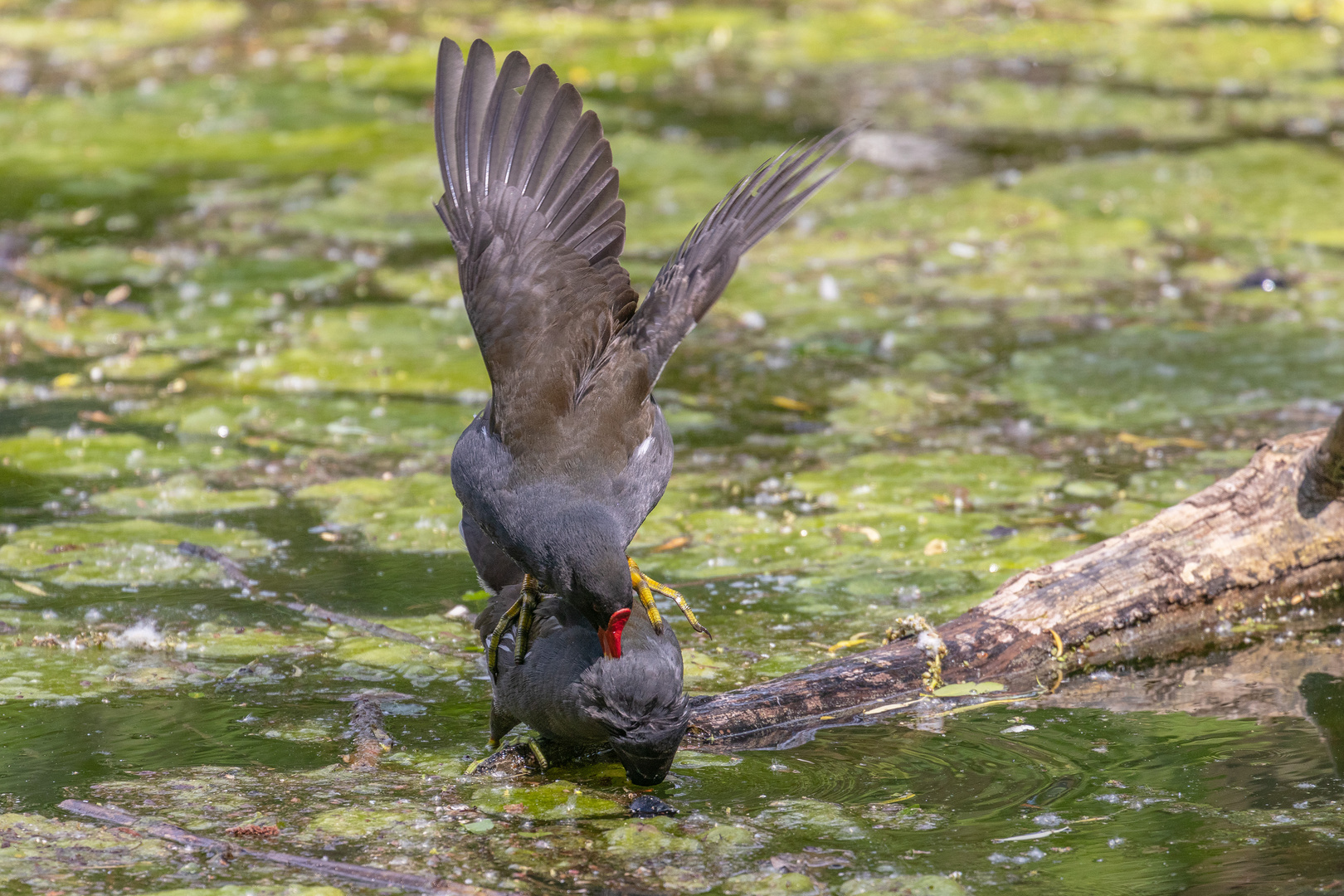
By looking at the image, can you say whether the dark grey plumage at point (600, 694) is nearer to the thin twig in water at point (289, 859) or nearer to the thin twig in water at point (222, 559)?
the thin twig in water at point (289, 859)

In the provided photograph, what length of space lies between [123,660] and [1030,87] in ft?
30.5

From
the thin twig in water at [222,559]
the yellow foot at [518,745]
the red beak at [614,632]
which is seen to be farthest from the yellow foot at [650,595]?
the thin twig in water at [222,559]

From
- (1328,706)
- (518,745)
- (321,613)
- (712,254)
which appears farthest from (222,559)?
(1328,706)

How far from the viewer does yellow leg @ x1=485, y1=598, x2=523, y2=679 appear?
3.59 metres

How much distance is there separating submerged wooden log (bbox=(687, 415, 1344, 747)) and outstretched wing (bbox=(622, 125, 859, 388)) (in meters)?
Result: 1.03

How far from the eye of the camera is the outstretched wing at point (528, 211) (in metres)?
4.04

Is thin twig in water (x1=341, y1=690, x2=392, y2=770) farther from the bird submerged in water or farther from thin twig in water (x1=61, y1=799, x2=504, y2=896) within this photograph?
thin twig in water (x1=61, y1=799, x2=504, y2=896)

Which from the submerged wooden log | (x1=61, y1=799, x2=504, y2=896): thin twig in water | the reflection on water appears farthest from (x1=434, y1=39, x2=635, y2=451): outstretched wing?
the reflection on water

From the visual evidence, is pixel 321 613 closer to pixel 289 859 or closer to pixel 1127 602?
pixel 289 859

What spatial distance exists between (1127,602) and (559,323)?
5.83 feet

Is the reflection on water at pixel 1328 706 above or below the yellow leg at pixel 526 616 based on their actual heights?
below

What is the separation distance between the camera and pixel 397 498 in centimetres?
534

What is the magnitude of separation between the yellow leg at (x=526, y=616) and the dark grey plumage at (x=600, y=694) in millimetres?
24

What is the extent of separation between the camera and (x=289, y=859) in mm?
2955
